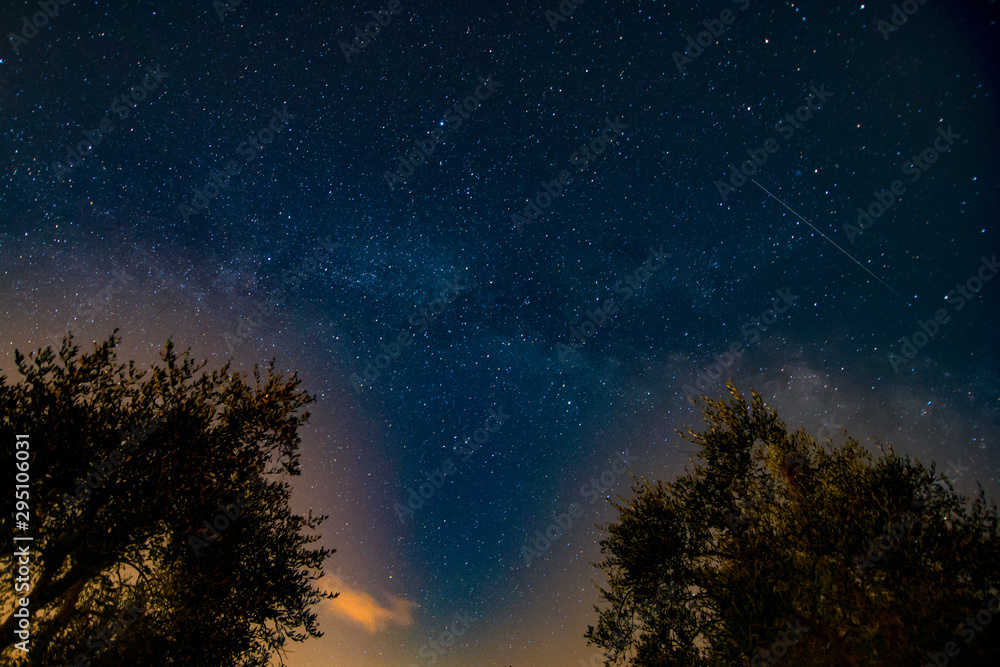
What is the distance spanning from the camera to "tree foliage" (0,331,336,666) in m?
9.73

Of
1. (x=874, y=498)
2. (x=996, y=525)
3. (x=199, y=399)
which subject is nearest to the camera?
(x=199, y=399)

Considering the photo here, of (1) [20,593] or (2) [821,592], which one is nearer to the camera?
(1) [20,593]

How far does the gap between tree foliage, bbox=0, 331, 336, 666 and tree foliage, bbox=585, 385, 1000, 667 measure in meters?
14.2

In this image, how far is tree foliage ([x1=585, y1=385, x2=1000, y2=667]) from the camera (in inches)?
471

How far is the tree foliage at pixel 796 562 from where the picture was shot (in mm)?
11953

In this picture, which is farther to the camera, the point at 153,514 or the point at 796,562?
the point at 796,562

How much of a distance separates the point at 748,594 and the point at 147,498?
61.3ft

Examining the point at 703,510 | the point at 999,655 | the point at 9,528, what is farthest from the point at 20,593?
the point at 999,655

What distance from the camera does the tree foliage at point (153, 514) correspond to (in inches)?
383

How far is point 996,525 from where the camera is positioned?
42.5ft

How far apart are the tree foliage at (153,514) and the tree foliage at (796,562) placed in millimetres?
14162

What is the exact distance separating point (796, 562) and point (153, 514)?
2009 centimetres

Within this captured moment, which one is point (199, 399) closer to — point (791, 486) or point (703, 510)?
point (703, 510)

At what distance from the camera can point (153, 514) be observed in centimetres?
1030
